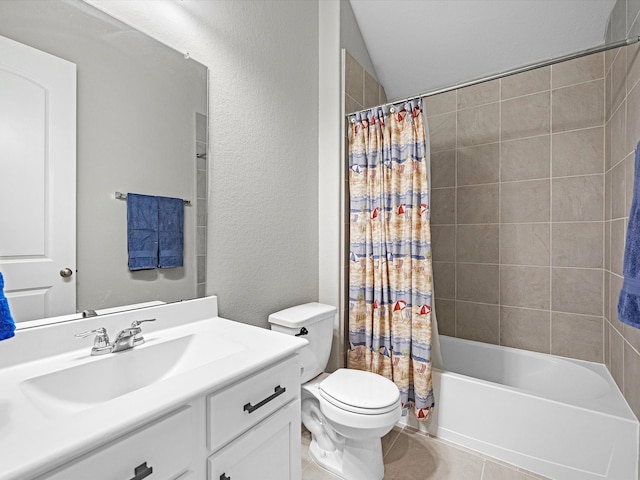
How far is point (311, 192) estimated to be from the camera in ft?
7.12

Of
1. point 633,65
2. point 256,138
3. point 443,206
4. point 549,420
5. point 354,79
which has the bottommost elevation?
point 549,420

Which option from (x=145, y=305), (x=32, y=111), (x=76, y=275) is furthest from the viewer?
(x=145, y=305)

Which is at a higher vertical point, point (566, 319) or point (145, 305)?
point (145, 305)

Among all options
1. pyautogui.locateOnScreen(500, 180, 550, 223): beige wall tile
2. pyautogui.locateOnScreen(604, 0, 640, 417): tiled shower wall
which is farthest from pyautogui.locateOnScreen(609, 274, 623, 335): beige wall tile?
pyautogui.locateOnScreen(500, 180, 550, 223): beige wall tile

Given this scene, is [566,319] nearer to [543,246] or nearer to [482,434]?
[543,246]

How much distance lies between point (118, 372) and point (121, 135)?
80 centimetres

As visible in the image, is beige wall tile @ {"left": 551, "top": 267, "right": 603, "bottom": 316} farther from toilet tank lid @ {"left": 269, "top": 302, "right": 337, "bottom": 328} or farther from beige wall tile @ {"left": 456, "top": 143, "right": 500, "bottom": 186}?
toilet tank lid @ {"left": 269, "top": 302, "right": 337, "bottom": 328}

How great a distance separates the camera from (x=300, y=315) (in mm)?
1785

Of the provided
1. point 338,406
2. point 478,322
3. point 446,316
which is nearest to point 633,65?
point 478,322

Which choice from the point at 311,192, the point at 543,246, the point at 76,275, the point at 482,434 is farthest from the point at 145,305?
the point at 543,246

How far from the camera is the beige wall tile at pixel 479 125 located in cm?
249

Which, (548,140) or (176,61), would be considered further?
(548,140)

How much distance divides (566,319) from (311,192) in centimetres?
192

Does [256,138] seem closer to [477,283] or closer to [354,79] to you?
[354,79]
